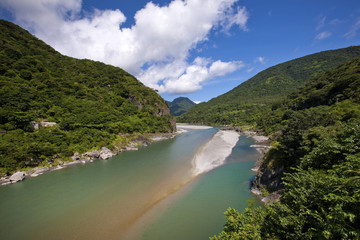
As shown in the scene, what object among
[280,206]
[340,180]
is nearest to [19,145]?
[280,206]

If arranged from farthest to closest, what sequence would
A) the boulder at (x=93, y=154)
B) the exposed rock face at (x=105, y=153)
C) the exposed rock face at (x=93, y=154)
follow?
1. the exposed rock face at (x=105, y=153)
2. the boulder at (x=93, y=154)
3. the exposed rock face at (x=93, y=154)

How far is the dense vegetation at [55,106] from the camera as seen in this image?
2643cm

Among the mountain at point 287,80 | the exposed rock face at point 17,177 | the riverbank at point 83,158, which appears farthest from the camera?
the mountain at point 287,80

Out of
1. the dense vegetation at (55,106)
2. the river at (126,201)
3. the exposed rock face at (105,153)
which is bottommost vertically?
the river at (126,201)

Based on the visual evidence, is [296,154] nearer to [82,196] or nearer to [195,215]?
[195,215]

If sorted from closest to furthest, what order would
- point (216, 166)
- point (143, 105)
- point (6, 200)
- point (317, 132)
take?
point (317, 132) → point (6, 200) → point (216, 166) → point (143, 105)

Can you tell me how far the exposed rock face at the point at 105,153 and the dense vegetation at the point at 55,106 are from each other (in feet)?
6.13

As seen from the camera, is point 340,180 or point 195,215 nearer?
point 340,180

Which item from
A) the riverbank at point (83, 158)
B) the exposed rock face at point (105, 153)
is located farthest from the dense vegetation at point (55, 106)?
the exposed rock face at point (105, 153)

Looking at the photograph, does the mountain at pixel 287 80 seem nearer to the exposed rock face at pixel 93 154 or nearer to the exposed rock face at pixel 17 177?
the exposed rock face at pixel 93 154

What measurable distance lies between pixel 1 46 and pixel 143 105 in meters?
49.8

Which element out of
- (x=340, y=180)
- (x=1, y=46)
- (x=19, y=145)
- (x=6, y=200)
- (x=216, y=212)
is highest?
(x=1, y=46)

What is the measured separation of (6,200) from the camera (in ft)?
57.4

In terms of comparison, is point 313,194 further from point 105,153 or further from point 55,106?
point 55,106
